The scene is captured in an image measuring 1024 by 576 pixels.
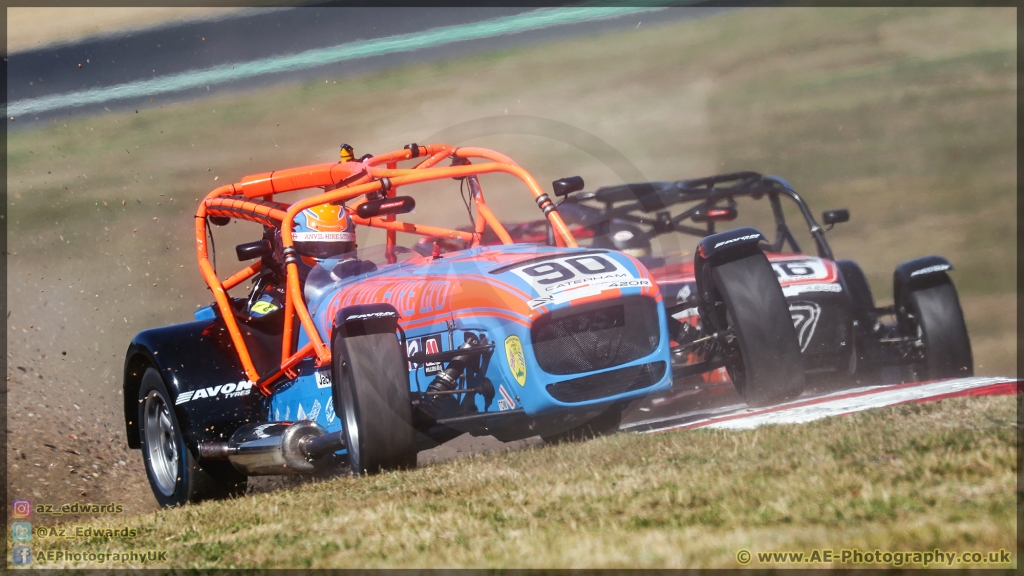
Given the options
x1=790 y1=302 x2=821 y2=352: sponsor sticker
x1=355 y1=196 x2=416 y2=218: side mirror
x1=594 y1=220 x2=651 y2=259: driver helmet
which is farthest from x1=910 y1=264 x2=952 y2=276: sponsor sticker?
x1=355 y1=196 x2=416 y2=218: side mirror

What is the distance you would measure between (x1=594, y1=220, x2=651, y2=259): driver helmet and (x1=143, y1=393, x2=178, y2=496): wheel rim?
403 centimetres

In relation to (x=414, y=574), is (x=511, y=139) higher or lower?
higher

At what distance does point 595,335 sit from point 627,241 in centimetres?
377

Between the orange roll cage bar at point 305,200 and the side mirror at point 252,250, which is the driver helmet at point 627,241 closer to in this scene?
the orange roll cage bar at point 305,200

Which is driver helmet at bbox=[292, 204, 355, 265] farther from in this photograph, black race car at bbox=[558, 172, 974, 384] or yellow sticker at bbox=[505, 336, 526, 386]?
yellow sticker at bbox=[505, 336, 526, 386]

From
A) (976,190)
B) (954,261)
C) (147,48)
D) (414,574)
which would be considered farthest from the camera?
(976,190)

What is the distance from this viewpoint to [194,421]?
270 inches

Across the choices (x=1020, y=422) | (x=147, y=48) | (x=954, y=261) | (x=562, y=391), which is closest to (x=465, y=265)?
(x=562, y=391)

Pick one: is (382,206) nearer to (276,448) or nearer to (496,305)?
(496,305)

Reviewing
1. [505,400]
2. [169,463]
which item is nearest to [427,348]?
[505,400]

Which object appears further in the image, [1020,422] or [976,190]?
[976,190]

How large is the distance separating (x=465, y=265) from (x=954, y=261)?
35.0 feet

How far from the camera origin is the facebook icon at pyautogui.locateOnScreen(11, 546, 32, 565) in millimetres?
4828

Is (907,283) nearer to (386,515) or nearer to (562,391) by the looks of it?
(562,391)
